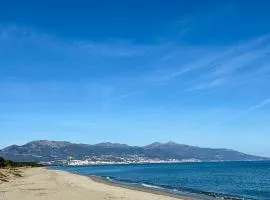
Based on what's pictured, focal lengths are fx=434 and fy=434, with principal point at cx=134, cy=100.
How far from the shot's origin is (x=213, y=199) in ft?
145

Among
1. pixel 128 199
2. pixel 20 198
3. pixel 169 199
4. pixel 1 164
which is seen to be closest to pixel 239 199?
pixel 169 199

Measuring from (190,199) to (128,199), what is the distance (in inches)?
357

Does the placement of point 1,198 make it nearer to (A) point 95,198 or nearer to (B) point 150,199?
(A) point 95,198

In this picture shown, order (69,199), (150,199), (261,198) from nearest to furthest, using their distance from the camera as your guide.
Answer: (69,199), (150,199), (261,198)

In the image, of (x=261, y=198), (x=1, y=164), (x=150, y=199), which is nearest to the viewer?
(x=150, y=199)

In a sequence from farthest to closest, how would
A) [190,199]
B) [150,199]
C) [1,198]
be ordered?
[190,199], [150,199], [1,198]

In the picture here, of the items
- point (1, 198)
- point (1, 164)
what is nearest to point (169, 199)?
point (1, 198)

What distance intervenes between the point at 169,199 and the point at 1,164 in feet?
294

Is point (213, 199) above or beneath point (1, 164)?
beneath

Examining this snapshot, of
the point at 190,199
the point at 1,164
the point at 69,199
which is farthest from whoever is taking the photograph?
the point at 1,164

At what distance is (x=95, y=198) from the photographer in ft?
115

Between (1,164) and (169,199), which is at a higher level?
(1,164)

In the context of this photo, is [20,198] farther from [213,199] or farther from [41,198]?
[213,199]

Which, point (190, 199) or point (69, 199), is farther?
point (190, 199)
